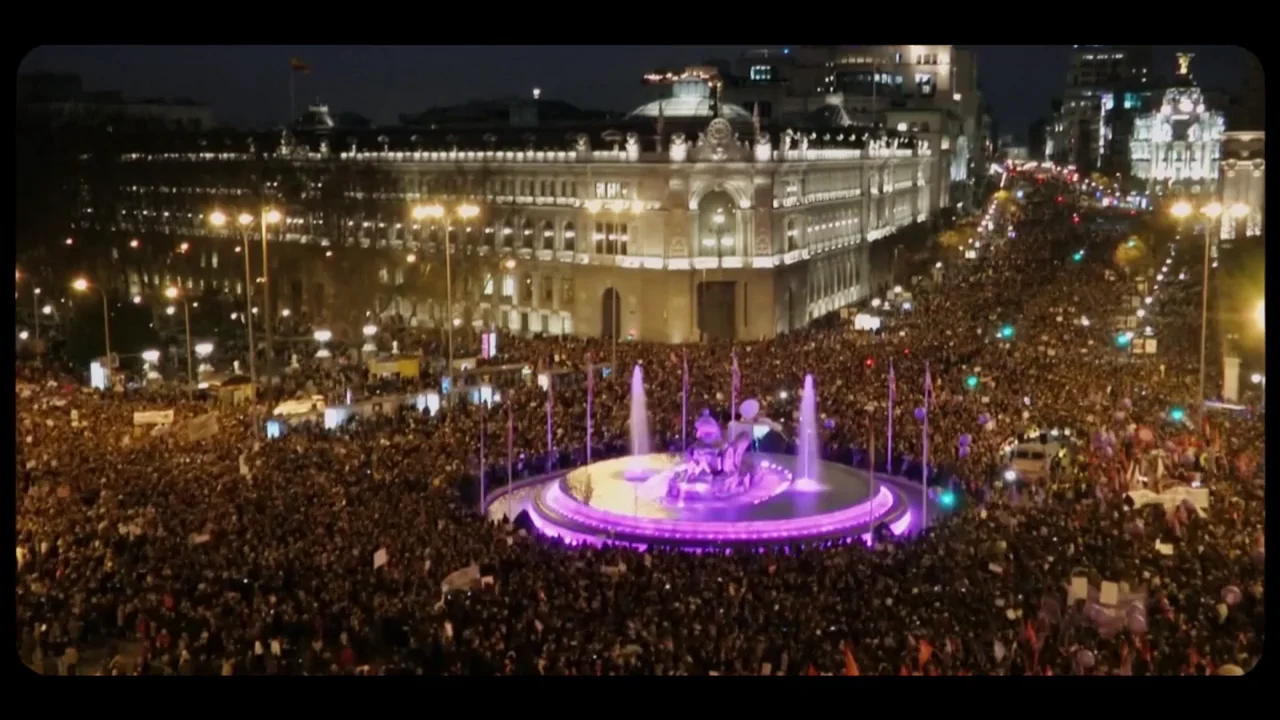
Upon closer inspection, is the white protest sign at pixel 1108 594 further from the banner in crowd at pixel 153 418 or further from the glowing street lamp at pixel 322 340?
the glowing street lamp at pixel 322 340

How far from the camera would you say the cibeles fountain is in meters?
18.9

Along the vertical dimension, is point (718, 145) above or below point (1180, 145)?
below

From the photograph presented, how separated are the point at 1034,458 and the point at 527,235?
3071cm

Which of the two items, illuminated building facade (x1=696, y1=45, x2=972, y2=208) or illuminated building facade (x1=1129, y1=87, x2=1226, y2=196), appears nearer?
illuminated building facade (x1=696, y1=45, x2=972, y2=208)

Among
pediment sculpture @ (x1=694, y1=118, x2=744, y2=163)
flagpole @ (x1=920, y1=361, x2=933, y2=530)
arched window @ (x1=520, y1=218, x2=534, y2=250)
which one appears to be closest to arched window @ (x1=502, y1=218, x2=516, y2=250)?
arched window @ (x1=520, y1=218, x2=534, y2=250)

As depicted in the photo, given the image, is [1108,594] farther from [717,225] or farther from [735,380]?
[717,225]

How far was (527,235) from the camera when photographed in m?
48.8

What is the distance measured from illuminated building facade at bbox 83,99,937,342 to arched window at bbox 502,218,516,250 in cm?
8

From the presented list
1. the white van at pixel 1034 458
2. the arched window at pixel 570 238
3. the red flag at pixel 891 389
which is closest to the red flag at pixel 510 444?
the red flag at pixel 891 389

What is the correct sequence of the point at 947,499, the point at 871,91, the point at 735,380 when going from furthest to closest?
the point at 871,91 < the point at 735,380 < the point at 947,499

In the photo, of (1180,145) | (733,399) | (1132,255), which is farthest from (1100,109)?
(733,399)

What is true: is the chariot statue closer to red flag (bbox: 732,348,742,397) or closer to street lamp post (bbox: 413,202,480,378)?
red flag (bbox: 732,348,742,397)

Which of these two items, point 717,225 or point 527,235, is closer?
point 717,225

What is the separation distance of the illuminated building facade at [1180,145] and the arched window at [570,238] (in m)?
61.3
